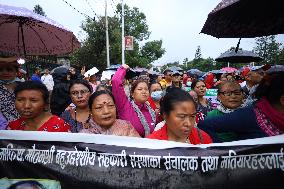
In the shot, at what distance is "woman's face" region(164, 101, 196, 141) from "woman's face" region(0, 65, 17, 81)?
2518 mm

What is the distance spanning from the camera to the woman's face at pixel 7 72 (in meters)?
4.46

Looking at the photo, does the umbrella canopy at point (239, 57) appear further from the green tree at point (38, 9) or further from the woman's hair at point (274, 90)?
the green tree at point (38, 9)

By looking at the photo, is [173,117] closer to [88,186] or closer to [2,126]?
[88,186]

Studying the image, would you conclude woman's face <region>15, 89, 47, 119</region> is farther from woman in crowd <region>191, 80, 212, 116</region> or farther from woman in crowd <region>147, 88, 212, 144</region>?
woman in crowd <region>191, 80, 212, 116</region>

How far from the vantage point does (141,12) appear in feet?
179

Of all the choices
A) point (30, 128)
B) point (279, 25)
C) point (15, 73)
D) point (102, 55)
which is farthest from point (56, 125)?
point (102, 55)

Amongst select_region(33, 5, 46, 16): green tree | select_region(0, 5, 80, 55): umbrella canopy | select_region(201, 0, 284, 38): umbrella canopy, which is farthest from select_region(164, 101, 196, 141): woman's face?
select_region(33, 5, 46, 16): green tree

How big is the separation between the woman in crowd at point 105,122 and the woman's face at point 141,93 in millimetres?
1420

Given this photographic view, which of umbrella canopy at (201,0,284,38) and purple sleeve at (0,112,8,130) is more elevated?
umbrella canopy at (201,0,284,38)

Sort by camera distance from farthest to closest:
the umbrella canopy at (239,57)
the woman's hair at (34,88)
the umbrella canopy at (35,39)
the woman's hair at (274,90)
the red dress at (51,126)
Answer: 1. the umbrella canopy at (239,57)
2. the umbrella canopy at (35,39)
3. the woman's hair at (34,88)
4. the red dress at (51,126)
5. the woman's hair at (274,90)

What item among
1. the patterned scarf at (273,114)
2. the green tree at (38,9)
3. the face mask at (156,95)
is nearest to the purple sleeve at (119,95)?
the face mask at (156,95)

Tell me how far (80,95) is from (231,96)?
6.38 feet

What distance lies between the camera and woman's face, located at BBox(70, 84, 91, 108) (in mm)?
4453

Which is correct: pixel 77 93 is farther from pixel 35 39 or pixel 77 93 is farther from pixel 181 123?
pixel 181 123
